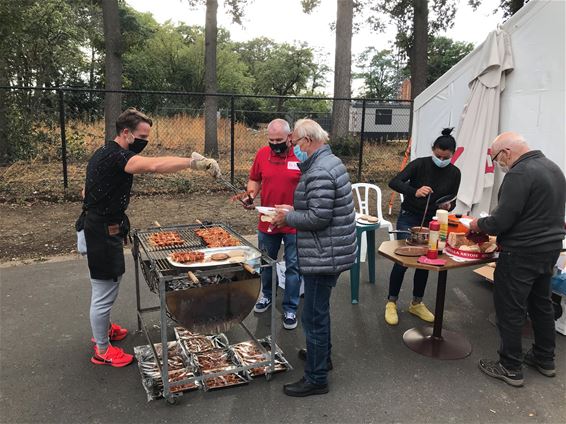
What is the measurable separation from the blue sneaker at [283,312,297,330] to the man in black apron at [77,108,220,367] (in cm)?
132

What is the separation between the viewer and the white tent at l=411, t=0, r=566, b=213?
4352 mm

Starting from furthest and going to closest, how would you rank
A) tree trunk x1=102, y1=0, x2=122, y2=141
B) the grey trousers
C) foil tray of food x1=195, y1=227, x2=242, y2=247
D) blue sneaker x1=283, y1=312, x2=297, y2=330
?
1. tree trunk x1=102, y1=0, x2=122, y2=141
2. blue sneaker x1=283, y1=312, x2=297, y2=330
3. foil tray of food x1=195, y1=227, x2=242, y2=247
4. the grey trousers

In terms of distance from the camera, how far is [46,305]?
4.20 metres

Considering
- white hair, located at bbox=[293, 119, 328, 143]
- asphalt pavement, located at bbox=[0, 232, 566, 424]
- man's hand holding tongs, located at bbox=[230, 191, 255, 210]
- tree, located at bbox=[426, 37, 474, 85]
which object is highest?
tree, located at bbox=[426, 37, 474, 85]

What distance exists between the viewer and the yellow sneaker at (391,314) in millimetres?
3995

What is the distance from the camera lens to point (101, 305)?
10.3 ft

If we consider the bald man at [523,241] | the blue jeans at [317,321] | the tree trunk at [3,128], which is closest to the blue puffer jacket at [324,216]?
the blue jeans at [317,321]

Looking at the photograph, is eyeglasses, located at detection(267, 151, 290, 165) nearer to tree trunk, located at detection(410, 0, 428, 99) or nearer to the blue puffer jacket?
the blue puffer jacket

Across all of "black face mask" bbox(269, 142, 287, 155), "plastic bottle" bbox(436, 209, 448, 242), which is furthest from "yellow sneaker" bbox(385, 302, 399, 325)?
"black face mask" bbox(269, 142, 287, 155)

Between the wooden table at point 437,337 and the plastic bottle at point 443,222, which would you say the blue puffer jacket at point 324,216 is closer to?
the wooden table at point 437,337

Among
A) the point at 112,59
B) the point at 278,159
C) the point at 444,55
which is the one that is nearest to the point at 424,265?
the point at 278,159

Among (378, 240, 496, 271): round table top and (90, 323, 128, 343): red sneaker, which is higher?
(378, 240, 496, 271): round table top

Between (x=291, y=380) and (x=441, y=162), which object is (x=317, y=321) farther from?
(x=441, y=162)

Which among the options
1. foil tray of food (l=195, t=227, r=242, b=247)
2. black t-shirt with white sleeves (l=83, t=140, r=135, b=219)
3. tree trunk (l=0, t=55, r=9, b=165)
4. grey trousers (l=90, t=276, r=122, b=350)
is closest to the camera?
black t-shirt with white sleeves (l=83, t=140, r=135, b=219)
